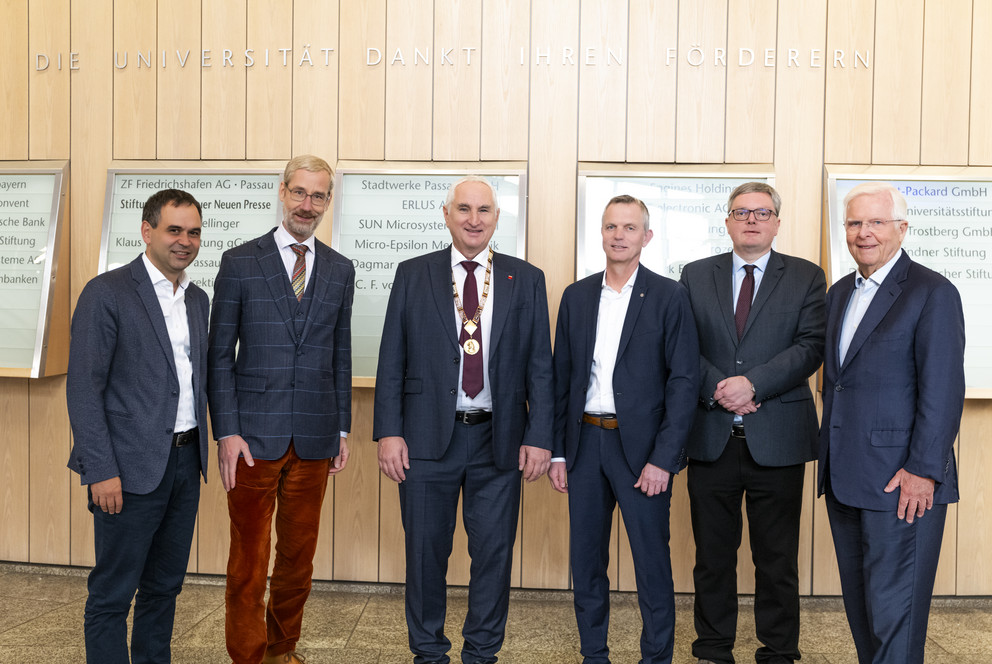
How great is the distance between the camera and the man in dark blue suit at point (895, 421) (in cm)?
212

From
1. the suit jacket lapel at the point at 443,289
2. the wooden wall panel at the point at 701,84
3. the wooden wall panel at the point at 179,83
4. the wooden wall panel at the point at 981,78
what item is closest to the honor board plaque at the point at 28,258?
the wooden wall panel at the point at 179,83

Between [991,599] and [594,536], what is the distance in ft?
7.68

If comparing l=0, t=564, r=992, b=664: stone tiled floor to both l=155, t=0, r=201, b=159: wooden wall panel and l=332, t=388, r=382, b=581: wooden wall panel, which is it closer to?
l=332, t=388, r=382, b=581: wooden wall panel

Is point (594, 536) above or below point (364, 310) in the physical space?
below

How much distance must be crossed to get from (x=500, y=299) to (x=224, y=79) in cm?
212

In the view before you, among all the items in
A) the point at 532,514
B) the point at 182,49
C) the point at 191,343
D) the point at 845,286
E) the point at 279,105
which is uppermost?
the point at 182,49

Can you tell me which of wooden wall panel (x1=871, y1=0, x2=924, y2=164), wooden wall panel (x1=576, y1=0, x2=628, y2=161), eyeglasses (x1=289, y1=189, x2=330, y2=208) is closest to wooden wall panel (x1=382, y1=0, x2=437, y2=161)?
wooden wall panel (x1=576, y1=0, x2=628, y2=161)

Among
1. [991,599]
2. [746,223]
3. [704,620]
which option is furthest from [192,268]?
[991,599]

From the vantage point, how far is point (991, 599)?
142 inches

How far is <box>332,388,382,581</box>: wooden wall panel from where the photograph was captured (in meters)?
3.72

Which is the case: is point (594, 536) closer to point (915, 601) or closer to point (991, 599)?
point (915, 601)

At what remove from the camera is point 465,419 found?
8.57 ft

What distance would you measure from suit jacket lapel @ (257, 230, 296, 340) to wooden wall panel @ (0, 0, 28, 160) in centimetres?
218

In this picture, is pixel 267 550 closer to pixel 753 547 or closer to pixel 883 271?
pixel 753 547
